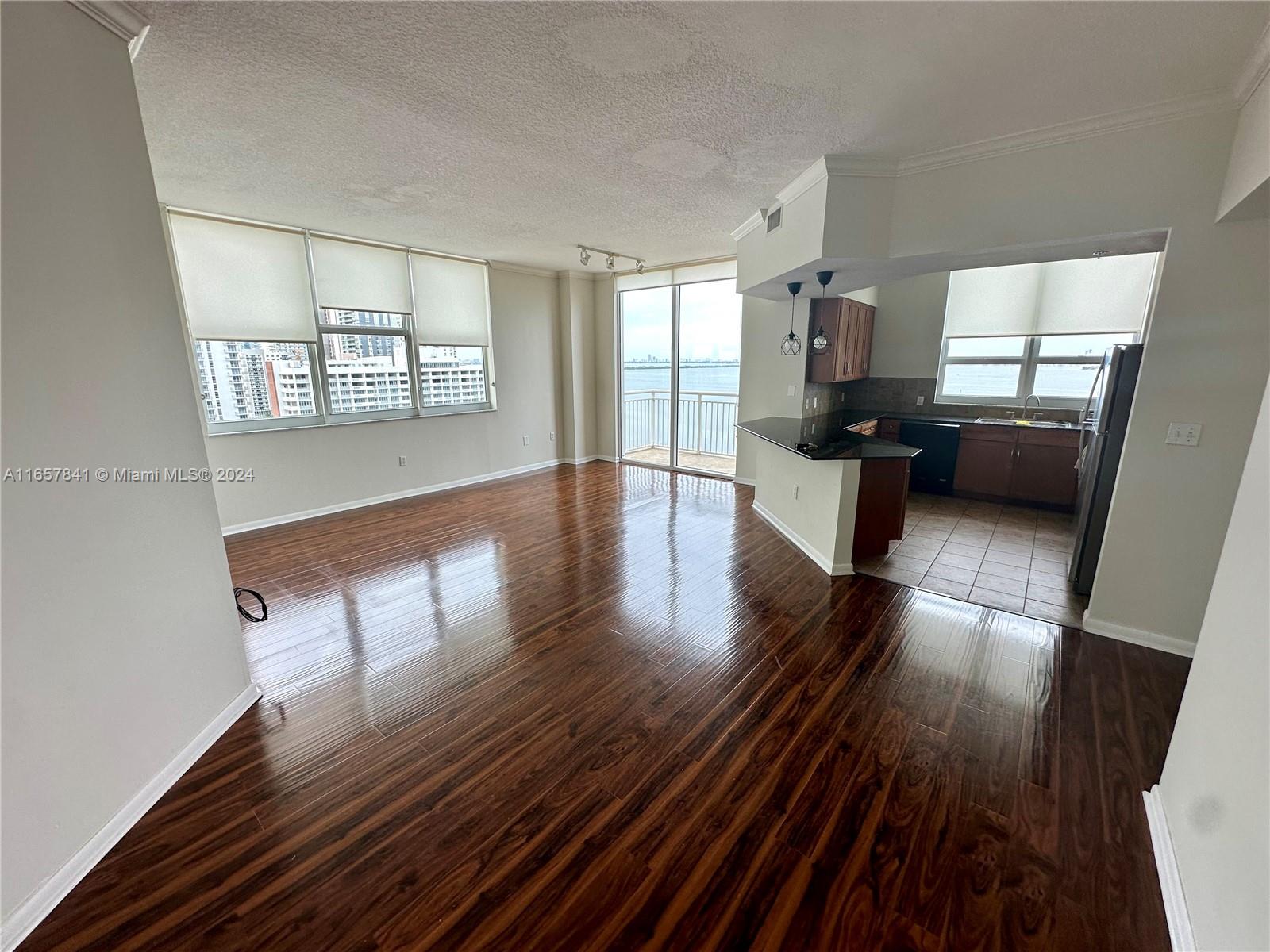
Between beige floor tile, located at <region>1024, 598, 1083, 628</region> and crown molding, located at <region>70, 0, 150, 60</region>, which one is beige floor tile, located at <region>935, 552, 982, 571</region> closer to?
beige floor tile, located at <region>1024, 598, 1083, 628</region>

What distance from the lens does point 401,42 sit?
179cm

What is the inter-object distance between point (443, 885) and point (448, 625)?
5.04 ft

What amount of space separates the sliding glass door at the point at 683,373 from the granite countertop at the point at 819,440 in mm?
1415

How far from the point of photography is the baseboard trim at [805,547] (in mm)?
3447

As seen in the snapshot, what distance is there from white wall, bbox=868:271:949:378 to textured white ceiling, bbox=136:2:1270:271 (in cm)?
333

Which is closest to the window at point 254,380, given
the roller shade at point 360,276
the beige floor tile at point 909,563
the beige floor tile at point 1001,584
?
the roller shade at point 360,276

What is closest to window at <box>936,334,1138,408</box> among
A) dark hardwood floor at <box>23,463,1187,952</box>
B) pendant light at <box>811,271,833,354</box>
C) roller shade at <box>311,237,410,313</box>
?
pendant light at <box>811,271,833,354</box>

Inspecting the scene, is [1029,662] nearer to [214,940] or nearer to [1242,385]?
[1242,385]

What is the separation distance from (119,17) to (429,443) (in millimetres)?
4285

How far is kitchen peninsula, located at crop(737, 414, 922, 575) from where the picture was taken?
11.0 feet

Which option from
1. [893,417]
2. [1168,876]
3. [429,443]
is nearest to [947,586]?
[1168,876]

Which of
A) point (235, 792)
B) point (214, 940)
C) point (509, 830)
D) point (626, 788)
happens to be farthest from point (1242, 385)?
point (235, 792)

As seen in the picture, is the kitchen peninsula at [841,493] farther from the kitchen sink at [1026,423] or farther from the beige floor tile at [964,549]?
the kitchen sink at [1026,423]

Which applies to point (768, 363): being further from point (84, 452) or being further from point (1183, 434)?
point (84, 452)
